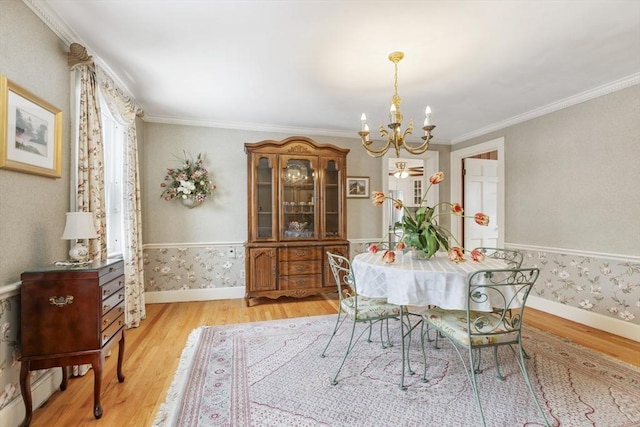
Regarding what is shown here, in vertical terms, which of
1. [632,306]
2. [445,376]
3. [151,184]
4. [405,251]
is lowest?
[445,376]

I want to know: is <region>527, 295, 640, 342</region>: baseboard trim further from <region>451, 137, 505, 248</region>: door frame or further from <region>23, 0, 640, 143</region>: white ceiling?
<region>23, 0, 640, 143</region>: white ceiling

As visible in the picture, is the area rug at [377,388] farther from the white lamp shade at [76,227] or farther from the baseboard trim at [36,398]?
the white lamp shade at [76,227]

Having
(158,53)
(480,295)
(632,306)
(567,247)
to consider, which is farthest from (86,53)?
(632,306)

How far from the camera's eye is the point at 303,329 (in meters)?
2.96

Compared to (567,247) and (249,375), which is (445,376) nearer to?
(249,375)

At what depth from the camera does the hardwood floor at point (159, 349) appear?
1.77m

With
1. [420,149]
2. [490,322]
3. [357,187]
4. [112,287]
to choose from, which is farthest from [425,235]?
[357,187]

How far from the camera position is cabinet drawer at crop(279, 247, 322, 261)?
12.5 ft

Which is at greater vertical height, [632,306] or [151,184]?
[151,184]

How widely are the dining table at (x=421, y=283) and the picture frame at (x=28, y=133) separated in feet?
6.98

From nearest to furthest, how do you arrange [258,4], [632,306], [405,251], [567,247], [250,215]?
[258,4] < [405,251] < [632,306] < [567,247] < [250,215]

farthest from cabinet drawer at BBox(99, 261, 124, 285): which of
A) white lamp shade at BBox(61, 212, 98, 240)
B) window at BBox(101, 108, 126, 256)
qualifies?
window at BBox(101, 108, 126, 256)

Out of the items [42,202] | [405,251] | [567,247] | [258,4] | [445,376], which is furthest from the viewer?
[567,247]

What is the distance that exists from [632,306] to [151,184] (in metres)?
5.38
